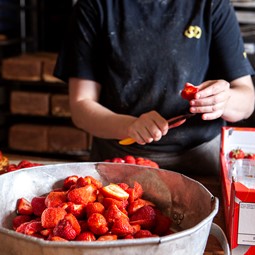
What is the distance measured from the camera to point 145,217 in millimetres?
824

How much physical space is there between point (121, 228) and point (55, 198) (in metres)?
0.16

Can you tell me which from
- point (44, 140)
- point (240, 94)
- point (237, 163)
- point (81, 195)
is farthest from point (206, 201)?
point (44, 140)

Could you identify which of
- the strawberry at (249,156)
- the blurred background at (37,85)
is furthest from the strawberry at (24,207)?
the blurred background at (37,85)

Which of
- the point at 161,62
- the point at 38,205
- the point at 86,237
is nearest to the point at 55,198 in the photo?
the point at 38,205

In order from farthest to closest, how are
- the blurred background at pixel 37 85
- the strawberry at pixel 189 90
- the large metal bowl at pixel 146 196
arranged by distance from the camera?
the blurred background at pixel 37 85
the strawberry at pixel 189 90
the large metal bowl at pixel 146 196

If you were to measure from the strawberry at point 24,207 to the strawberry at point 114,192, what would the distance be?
132 mm

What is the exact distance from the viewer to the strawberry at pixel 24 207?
89 centimetres

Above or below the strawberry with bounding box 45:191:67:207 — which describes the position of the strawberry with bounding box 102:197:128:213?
above

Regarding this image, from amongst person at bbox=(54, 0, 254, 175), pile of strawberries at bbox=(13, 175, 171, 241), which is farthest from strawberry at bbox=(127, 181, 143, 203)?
person at bbox=(54, 0, 254, 175)

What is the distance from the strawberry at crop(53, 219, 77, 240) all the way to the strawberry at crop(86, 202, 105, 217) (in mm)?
62

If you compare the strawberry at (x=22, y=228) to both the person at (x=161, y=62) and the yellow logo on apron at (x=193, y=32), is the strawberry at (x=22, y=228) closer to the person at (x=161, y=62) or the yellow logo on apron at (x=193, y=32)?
the person at (x=161, y=62)

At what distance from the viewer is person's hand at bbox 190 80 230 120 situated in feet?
3.71

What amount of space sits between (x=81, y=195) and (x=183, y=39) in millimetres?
712

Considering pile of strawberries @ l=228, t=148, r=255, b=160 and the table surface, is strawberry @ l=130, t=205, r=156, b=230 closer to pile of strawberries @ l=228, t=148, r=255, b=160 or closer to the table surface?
the table surface
